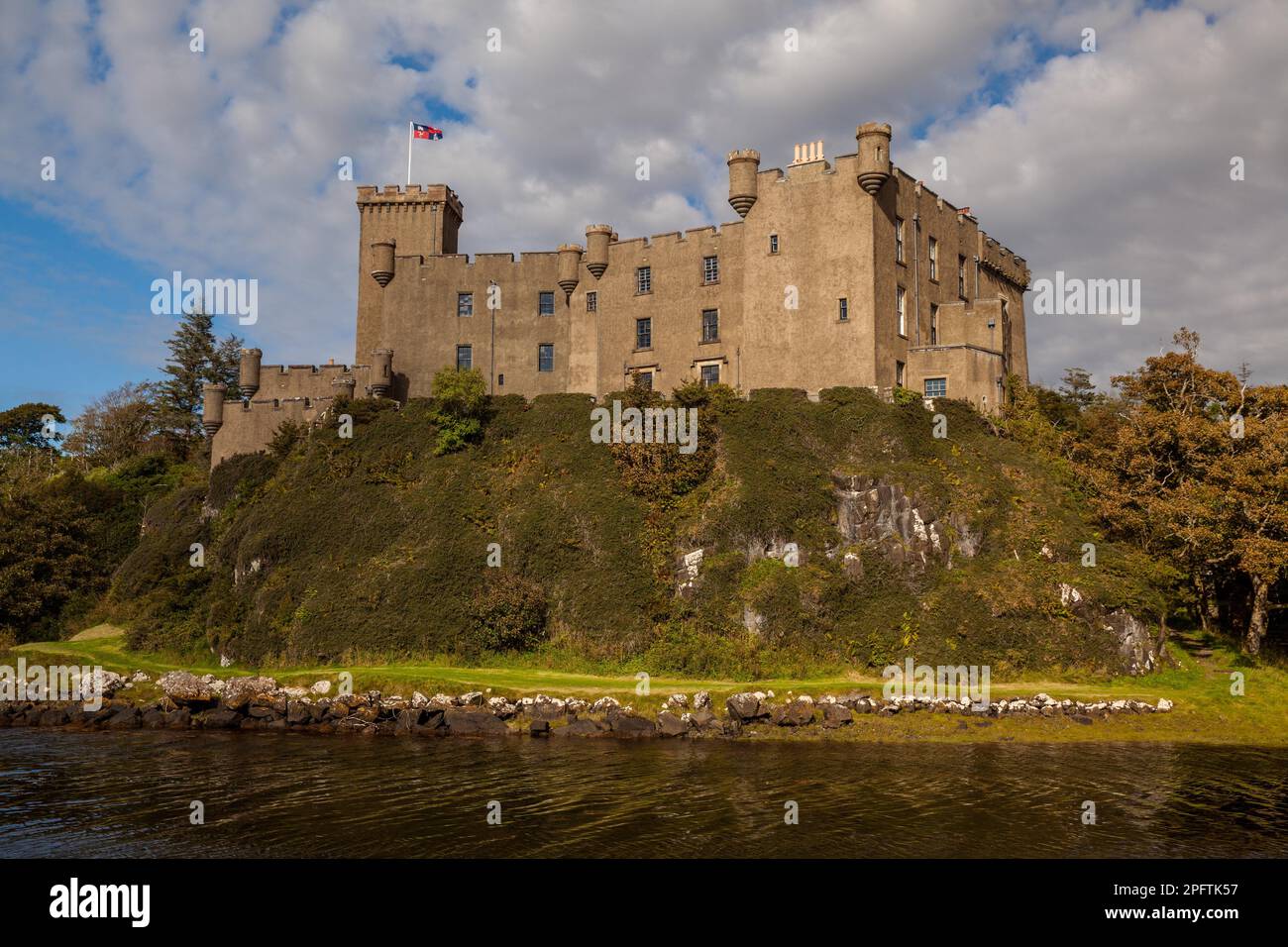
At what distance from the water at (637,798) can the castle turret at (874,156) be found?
1147 inches

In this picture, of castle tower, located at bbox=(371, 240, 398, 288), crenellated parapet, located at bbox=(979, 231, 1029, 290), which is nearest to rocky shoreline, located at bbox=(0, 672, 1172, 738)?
castle tower, located at bbox=(371, 240, 398, 288)

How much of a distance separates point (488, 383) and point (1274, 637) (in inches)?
1599

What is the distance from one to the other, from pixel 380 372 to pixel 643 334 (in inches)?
603

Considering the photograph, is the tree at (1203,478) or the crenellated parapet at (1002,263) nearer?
the tree at (1203,478)

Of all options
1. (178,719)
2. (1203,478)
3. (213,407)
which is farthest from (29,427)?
(1203,478)

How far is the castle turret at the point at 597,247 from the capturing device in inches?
2105

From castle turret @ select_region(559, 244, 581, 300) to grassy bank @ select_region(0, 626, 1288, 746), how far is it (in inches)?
1002

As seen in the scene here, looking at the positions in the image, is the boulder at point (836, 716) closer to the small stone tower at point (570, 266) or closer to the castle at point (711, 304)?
the castle at point (711, 304)

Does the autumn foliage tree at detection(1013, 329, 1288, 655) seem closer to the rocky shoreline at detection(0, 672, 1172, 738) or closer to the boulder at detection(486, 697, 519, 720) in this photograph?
the rocky shoreline at detection(0, 672, 1172, 738)

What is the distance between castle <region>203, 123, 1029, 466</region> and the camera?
4666cm

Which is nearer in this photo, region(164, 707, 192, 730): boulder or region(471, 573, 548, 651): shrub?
region(164, 707, 192, 730): boulder

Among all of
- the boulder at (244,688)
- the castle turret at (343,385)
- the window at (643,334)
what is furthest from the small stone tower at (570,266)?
the boulder at (244,688)

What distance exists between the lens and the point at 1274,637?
36.5 meters
